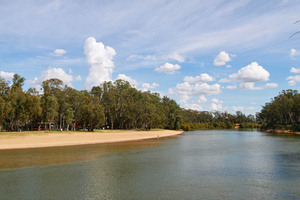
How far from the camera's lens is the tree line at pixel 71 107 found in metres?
65.1

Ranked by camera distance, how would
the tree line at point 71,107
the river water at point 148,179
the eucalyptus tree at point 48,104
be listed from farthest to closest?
the eucalyptus tree at point 48,104, the tree line at point 71,107, the river water at point 148,179

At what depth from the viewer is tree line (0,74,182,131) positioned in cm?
6506

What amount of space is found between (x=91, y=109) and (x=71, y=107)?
981cm

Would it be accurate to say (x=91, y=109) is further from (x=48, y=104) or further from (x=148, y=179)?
(x=148, y=179)

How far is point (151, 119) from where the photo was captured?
10438 centimetres

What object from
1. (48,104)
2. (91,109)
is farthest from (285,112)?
(48,104)

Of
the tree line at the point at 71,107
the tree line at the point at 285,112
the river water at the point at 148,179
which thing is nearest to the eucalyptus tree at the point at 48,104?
the tree line at the point at 71,107

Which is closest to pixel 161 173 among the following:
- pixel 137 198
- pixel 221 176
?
pixel 221 176

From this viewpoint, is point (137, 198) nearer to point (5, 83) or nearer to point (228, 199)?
point (228, 199)

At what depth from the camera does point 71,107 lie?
8219 cm

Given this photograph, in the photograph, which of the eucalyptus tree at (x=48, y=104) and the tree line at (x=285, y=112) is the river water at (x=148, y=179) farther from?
the tree line at (x=285, y=112)

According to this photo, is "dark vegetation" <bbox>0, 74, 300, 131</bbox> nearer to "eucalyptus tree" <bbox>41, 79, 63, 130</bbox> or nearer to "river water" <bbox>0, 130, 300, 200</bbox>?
"eucalyptus tree" <bbox>41, 79, 63, 130</bbox>

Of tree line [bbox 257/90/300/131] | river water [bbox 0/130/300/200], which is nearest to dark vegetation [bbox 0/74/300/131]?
tree line [bbox 257/90/300/131]

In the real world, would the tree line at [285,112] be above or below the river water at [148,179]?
above
